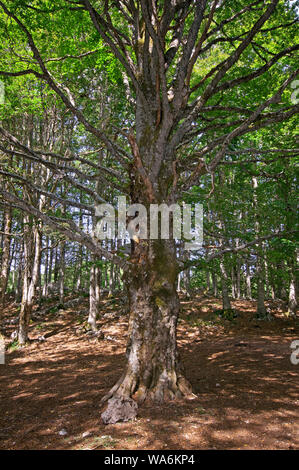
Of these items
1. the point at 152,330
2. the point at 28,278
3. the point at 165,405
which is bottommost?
the point at 165,405

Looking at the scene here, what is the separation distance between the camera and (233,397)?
182 inches

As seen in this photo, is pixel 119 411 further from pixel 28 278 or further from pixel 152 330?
pixel 28 278

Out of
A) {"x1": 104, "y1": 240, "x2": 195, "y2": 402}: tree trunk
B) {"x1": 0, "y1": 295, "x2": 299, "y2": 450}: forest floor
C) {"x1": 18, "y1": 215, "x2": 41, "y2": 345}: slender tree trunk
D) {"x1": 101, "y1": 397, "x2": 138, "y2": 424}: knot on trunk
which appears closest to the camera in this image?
{"x1": 0, "y1": 295, "x2": 299, "y2": 450}: forest floor

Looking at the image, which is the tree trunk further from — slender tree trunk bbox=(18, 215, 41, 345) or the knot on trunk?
slender tree trunk bbox=(18, 215, 41, 345)

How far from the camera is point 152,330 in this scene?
4.43 metres

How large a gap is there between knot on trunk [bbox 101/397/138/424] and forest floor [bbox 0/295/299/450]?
0.41 feet

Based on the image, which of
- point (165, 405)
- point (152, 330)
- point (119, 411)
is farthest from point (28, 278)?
point (165, 405)

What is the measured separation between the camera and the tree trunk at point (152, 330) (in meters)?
4.34

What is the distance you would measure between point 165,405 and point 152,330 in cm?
106

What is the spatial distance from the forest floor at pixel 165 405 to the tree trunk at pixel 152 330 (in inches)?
12.8

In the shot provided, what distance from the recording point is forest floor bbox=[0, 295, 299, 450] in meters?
3.29

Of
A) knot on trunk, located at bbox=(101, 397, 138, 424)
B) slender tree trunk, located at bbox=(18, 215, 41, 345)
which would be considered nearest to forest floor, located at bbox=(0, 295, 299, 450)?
knot on trunk, located at bbox=(101, 397, 138, 424)

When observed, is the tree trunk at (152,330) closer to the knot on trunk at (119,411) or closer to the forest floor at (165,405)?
the knot on trunk at (119,411)
